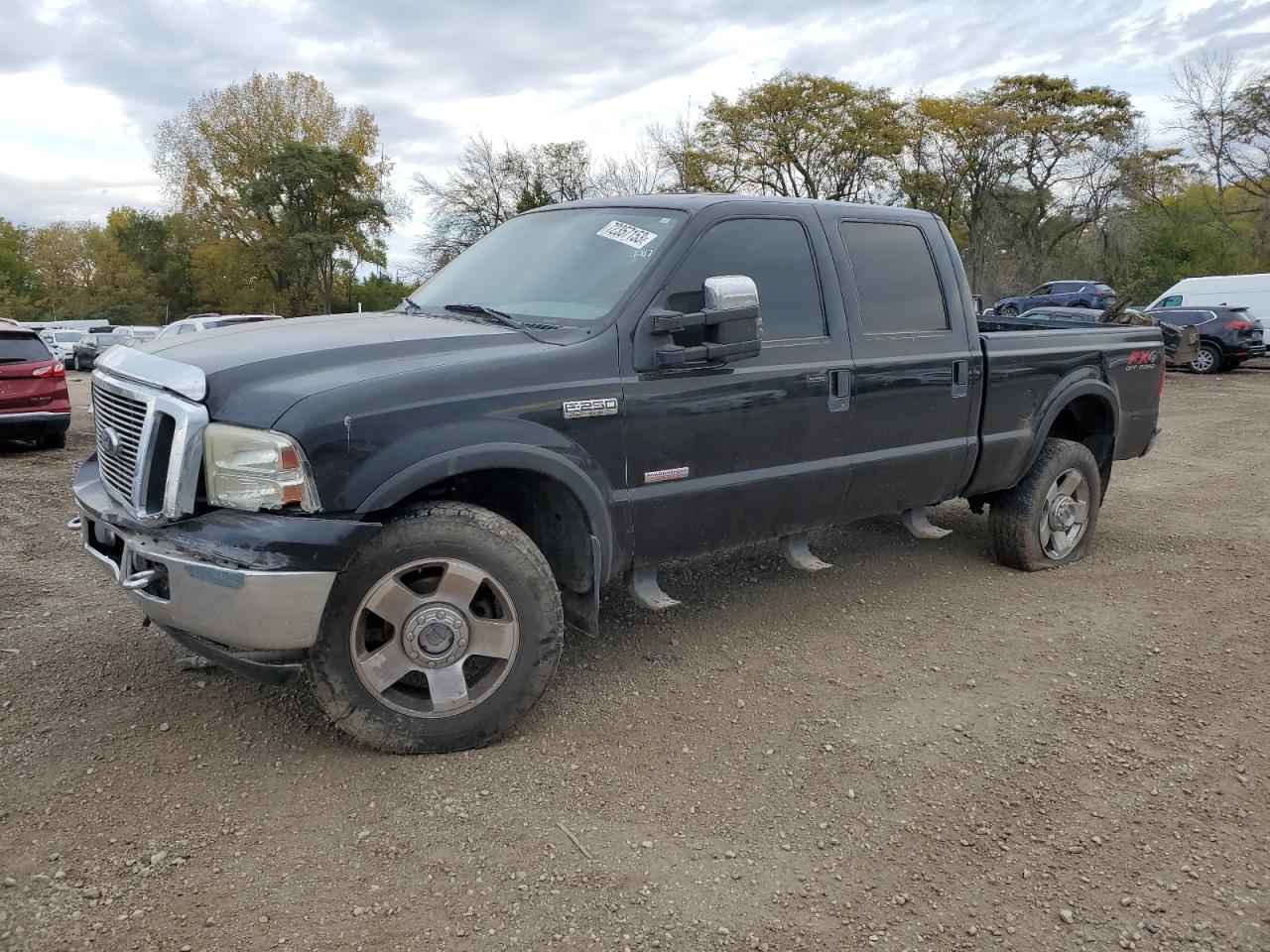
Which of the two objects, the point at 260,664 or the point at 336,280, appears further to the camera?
the point at 336,280

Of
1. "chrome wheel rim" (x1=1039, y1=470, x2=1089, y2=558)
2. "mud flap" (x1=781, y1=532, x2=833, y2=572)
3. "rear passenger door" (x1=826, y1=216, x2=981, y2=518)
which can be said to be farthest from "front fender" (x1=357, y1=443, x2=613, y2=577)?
"chrome wheel rim" (x1=1039, y1=470, x2=1089, y2=558)

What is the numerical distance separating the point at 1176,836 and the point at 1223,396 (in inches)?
611

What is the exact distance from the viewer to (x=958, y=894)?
2.56 meters

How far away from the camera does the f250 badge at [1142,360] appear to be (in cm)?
572

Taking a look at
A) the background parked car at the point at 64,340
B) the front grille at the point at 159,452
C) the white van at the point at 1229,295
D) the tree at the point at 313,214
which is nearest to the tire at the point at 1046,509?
the front grille at the point at 159,452

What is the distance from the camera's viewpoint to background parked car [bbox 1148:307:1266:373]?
19750 mm

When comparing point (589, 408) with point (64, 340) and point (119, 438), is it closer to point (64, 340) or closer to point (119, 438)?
point (119, 438)

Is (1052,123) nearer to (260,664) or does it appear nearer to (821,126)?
(821,126)

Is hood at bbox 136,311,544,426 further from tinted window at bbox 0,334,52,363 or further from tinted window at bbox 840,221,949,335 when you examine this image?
tinted window at bbox 0,334,52,363

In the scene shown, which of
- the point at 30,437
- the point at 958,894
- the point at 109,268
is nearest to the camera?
the point at 958,894

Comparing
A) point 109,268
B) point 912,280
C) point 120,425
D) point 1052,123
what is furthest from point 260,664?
point 109,268

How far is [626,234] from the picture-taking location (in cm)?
393

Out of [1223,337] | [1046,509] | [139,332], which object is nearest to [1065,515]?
[1046,509]

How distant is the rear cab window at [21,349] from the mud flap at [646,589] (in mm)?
9054
